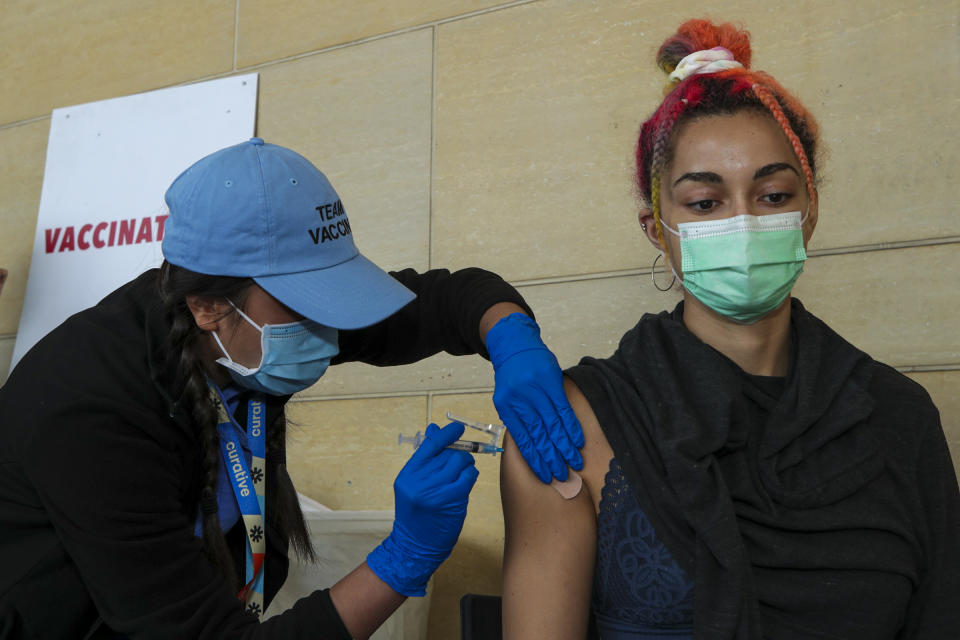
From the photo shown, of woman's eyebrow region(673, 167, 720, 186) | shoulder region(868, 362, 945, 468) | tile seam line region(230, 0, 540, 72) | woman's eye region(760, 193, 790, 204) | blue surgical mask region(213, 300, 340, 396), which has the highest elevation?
tile seam line region(230, 0, 540, 72)

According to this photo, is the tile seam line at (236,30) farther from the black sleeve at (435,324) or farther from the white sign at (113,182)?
the black sleeve at (435,324)


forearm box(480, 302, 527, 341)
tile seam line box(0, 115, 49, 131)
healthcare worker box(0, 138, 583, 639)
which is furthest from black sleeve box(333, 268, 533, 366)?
tile seam line box(0, 115, 49, 131)

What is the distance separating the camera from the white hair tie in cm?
155

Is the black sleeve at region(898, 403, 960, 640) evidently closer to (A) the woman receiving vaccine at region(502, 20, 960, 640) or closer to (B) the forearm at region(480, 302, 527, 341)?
(A) the woman receiving vaccine at region(502, 20, 960, 640)

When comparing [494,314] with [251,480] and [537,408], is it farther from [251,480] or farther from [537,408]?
[251,480]

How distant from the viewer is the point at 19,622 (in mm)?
1283

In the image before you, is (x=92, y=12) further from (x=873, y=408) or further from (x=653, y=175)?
(x=873, y=408)

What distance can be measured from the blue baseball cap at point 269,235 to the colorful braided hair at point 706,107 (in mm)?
490

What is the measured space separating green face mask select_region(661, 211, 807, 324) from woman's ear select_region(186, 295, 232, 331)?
73cm

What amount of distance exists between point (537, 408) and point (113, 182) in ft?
7.65

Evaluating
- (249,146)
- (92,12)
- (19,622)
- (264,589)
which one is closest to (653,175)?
(249,146)

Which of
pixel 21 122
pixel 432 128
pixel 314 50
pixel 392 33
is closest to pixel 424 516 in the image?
pixel 432 128

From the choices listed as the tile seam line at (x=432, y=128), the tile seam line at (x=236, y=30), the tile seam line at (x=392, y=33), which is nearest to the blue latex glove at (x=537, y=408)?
the tile seam line at (x=432, y=128)

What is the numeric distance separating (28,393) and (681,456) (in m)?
0.93
